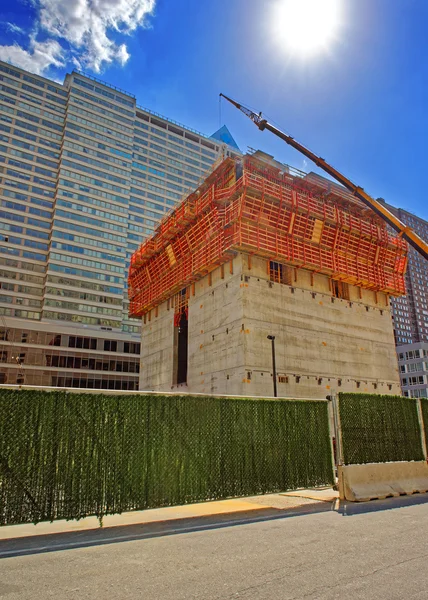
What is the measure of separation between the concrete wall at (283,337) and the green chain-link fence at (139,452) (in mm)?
17547

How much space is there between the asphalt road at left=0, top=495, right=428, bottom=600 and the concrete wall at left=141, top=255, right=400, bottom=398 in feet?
69.7

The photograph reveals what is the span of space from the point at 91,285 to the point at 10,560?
76.6 metres

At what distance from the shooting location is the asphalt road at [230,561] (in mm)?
4441

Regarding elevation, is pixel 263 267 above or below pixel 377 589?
above

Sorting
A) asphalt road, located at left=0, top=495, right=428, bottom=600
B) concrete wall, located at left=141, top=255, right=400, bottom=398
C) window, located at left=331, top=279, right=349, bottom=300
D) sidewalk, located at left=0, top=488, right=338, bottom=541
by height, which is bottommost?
sidewalk, located at left=0, top=488, right=338, bottom=541

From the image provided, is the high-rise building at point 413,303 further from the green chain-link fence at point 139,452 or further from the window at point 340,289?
the green chain-link fence at point 139,452

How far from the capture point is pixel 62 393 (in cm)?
836

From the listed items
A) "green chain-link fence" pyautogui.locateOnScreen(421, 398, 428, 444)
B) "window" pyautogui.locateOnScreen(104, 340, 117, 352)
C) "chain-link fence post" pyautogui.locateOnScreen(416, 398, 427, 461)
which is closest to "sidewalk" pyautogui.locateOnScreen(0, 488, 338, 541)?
"chain-link fence post" pyautogui.locateOnScreen(416, 398, 427, 461)

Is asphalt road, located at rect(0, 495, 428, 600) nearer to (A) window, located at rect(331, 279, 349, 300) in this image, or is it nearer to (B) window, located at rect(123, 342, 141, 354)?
(A) window, located at rect(331, 279, 349, 300)

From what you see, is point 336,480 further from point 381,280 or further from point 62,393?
point 381,280

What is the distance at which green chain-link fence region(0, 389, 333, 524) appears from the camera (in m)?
7.69

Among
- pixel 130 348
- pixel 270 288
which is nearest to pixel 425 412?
pixel 270 288

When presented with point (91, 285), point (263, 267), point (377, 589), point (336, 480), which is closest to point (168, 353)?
point (263, 267)

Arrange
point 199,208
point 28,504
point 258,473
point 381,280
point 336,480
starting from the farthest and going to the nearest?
1. point 381,280
2. point 199,208
3. point 336,480
4. point 258,473
5. point 28,504
